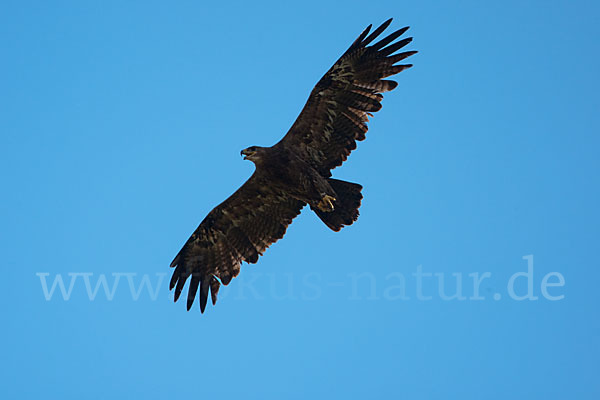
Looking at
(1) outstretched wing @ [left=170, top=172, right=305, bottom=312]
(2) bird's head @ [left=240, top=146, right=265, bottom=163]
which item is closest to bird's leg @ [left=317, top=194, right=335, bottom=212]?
(1) outstretched wing @ [left=170, top=172, right=305, bottom=312]

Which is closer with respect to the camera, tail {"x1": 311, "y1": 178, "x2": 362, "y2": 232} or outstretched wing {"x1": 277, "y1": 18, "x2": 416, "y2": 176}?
outstretched wing {"x1": 277, "y1": 18, "x2": 416, "y2": 176}

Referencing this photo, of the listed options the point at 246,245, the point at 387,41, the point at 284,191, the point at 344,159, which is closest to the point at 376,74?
the point at 387,41

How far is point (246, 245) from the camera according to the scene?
14914mm

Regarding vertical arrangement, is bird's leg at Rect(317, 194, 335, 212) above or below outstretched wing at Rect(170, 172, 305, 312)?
below

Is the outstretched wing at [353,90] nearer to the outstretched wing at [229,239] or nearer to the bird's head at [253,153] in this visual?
the bird's head at [253,153]

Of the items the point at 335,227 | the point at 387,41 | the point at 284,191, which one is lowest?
the point at 335,227

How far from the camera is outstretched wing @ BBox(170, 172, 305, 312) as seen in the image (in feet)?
48.1

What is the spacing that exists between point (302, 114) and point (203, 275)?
337 cm

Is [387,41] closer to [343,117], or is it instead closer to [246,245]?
[343,117]

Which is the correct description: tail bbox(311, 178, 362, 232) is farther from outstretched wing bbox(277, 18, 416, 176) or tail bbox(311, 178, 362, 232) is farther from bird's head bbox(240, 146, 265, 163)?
bird's head bbox(240, 146, 265, 163)

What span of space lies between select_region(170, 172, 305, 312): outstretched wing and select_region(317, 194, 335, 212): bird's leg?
89 centimetres

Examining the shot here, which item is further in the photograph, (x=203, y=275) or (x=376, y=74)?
(x=203, y=275)

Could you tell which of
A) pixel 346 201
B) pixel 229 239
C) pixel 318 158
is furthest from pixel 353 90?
pixel 229 239

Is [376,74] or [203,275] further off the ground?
[376,74]
